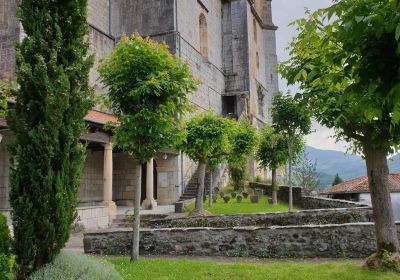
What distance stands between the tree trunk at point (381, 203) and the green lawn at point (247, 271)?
21.9 inches

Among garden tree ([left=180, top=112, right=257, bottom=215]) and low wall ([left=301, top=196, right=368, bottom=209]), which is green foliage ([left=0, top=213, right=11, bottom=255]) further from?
low wall ([left=301, top=196, right=368, bottom=209])

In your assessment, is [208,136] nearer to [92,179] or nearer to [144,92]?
[144,92]

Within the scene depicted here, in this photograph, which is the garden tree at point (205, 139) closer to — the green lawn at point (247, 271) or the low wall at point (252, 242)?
the low wall at point (252, 242)

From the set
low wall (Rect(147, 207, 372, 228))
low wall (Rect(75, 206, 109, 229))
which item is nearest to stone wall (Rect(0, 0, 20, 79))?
low wall (Rect(75, 206, 109, 229))

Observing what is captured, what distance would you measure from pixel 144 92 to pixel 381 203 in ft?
15.5

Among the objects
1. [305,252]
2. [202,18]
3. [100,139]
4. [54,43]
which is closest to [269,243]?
[305,252]

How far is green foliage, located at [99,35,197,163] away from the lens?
7.80 m

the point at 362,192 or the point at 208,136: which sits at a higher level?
the point at 208,136

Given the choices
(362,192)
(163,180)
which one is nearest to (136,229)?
(163,180)

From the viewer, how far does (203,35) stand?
2631 cm

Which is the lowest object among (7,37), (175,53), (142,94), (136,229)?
(136,229)

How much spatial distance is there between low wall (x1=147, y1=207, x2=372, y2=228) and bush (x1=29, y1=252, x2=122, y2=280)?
6.13m

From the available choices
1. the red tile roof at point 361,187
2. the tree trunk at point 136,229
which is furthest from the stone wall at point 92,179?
the red tile roof at point 361,187

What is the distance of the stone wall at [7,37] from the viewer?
51.2 ft
